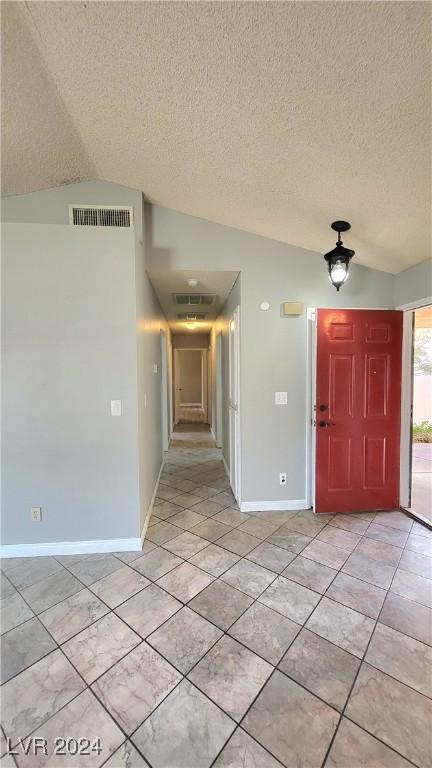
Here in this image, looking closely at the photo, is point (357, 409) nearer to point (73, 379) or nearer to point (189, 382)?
point (73, 379)

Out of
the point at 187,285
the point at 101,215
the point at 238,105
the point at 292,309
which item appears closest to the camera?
the point at 238,105

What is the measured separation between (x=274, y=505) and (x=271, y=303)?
6.82 feet

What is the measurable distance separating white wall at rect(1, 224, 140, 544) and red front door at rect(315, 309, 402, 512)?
6.05 ft

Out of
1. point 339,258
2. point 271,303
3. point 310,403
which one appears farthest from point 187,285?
point 310,403

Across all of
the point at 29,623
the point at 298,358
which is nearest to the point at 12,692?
the point at 29,623

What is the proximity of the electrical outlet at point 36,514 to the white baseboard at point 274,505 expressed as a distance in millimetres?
1811

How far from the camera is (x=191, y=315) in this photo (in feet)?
16.5

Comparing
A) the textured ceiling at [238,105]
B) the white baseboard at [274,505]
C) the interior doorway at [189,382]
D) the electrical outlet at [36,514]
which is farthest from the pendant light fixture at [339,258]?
the interior doorway at [189,382]

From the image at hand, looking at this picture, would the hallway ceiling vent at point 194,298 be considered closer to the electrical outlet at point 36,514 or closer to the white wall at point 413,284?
the white wall at point 413,284

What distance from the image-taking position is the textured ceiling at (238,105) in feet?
3.60

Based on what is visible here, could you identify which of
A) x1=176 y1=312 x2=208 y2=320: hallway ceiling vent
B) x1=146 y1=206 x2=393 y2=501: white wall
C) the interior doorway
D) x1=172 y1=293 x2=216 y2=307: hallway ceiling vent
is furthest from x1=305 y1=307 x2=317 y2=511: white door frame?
the interior doorway

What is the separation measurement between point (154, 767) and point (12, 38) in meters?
3.10

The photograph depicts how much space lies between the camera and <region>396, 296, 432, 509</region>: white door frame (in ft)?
9.53

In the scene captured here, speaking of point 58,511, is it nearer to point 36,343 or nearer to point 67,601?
point 67,601
